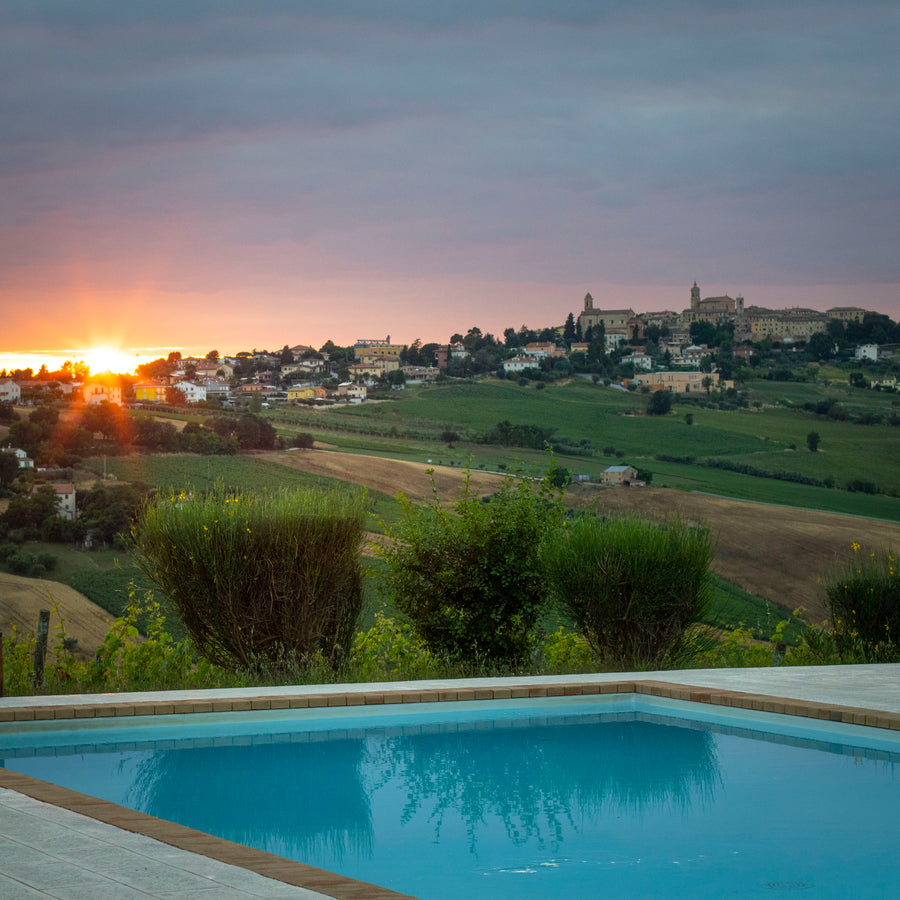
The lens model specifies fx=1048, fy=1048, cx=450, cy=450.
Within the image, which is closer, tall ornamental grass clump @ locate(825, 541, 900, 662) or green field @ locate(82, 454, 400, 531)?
tall ornamental grass clump @ locate(825, 541, 900, 662)

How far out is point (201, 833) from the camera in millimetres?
3232

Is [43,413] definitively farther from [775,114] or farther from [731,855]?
[731,855]

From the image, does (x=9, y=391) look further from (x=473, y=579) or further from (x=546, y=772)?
(x=546, y=772)

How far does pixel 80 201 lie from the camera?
2562cm

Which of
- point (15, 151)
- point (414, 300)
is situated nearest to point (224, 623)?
point (15, 151)

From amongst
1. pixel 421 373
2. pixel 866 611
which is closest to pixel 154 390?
pixel 421 373

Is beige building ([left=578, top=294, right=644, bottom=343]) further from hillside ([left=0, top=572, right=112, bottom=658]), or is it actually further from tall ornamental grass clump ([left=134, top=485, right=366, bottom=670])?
tall ornamental grass clump ([left=134, top=485, right=366, bottom=670])

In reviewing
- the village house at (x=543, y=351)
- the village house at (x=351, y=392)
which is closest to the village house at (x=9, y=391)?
the village house at (x=351, y=392)

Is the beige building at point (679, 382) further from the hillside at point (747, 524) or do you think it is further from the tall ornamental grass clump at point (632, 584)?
the tall ornamental grass clump at point (632, 584)

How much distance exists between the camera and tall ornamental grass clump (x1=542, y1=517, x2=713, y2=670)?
7391 mm

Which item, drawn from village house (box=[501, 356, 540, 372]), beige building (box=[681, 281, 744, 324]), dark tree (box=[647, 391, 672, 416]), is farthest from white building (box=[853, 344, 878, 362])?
village house (box=[501, 356, 540, 372])

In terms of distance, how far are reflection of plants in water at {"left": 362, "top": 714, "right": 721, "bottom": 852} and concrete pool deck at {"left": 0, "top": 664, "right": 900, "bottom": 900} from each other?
1.04 ft

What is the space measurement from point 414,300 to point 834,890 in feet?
116

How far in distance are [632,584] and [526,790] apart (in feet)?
9.22
